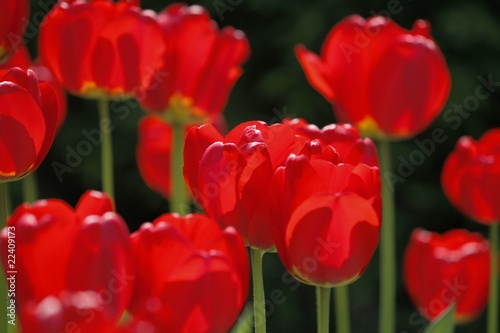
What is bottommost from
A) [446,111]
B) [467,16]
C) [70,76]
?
[446,111]

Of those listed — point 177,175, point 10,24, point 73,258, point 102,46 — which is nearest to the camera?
point 73,258

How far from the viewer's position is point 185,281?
0.54 metres

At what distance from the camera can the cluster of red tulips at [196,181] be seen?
54 cm

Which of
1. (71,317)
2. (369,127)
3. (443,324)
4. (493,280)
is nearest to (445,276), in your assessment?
(493,280)

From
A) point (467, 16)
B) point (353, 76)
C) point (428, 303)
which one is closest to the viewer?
point (353, 76)

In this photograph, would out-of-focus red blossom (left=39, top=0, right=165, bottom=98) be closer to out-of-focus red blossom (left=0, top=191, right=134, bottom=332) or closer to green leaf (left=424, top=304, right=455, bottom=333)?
green leaf (left=424, top=304, right=455, bottom=333)

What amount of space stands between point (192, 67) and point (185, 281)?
72 centimetres

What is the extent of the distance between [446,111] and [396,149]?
0.50ft

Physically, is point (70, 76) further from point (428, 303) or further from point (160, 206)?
point (160, 206)

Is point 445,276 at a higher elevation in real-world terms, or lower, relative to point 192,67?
lower

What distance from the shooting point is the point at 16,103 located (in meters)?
0.70

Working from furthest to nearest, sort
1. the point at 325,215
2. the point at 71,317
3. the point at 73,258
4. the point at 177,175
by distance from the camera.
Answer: the point at 177,175, the point at 325,215, the point at 73,258, the point at 71,317

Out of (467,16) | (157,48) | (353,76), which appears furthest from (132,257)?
(467,16)

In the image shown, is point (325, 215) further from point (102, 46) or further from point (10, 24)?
point (102, 46)
